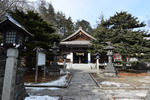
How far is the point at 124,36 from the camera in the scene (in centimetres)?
979

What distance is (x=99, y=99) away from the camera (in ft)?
11.4

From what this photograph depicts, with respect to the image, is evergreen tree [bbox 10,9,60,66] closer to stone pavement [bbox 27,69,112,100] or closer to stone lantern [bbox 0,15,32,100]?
stone pavement [bbox 27,69,112,100]

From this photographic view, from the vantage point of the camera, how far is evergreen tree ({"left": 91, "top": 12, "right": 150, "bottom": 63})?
30.5 ft

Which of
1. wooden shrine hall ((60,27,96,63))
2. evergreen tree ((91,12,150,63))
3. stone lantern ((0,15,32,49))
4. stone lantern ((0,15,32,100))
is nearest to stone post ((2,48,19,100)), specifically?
stone lantern ((0,15,32,100))

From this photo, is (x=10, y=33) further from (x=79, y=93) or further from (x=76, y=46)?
(x=76, y=46)

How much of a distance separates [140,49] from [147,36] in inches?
126

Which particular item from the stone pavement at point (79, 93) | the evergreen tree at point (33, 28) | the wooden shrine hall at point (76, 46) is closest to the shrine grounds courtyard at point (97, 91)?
the stone pavement at point (79, 93)

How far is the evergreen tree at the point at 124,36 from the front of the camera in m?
9.30

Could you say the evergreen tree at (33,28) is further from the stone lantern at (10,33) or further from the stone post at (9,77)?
the stone post at (9,77)

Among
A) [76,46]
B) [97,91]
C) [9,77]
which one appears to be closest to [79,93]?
[97,91]

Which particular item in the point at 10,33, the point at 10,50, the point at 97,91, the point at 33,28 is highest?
the point at 33,28

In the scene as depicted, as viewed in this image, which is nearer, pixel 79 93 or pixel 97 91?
pixel 79 93

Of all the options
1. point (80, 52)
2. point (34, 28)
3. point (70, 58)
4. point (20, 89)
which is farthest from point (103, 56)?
point (20, 89)

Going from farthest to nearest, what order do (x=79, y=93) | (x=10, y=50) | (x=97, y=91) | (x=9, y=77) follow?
(x=97, y=91) → (x=79, y=93) → (x=10, y=50) → (x=9, y=77)
